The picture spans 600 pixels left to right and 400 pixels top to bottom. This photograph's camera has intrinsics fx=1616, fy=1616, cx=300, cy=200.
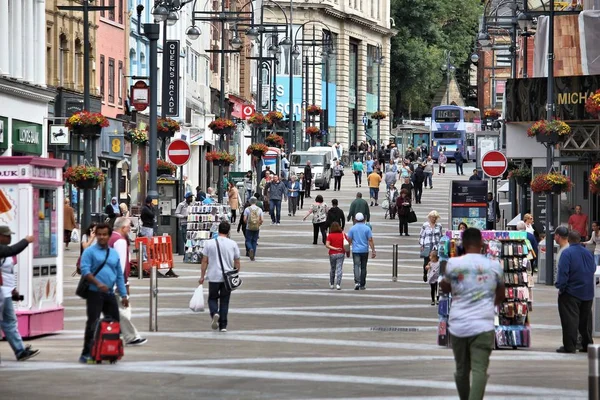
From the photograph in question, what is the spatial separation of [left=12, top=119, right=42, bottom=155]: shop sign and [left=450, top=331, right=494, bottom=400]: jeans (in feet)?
101

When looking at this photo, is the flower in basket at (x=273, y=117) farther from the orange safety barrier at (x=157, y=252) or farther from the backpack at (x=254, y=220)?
the orange safety barrier at (x=157, y=252)

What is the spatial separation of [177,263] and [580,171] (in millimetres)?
12180

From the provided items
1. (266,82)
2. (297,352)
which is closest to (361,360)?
(297,352)

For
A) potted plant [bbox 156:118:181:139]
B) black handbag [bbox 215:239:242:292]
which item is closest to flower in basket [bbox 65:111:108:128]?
potted plant [bbox 156:118:181:139]

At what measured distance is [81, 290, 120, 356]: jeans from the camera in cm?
1808

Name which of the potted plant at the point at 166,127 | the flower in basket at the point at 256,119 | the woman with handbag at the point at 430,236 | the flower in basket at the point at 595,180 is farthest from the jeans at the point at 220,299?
the flower in basket at the point at 256,119

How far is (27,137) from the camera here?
44.2 metres

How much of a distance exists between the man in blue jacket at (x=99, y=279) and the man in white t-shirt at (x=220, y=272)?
3751 millimetres

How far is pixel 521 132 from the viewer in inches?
1580

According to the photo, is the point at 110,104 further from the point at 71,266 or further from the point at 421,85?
the point at 421,85

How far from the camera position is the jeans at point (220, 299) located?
22.2 metres

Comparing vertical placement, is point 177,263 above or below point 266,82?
below

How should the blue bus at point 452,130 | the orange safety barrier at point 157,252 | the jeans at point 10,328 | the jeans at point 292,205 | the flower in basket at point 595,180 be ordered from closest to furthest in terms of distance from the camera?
the jeans at point 10,328, the flower in basket at point 595,180, the orange safety barrier at point 157,252, the jeans at point 292,205, the blue bus at point 452,130

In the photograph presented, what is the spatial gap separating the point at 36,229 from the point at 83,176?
1569cm
